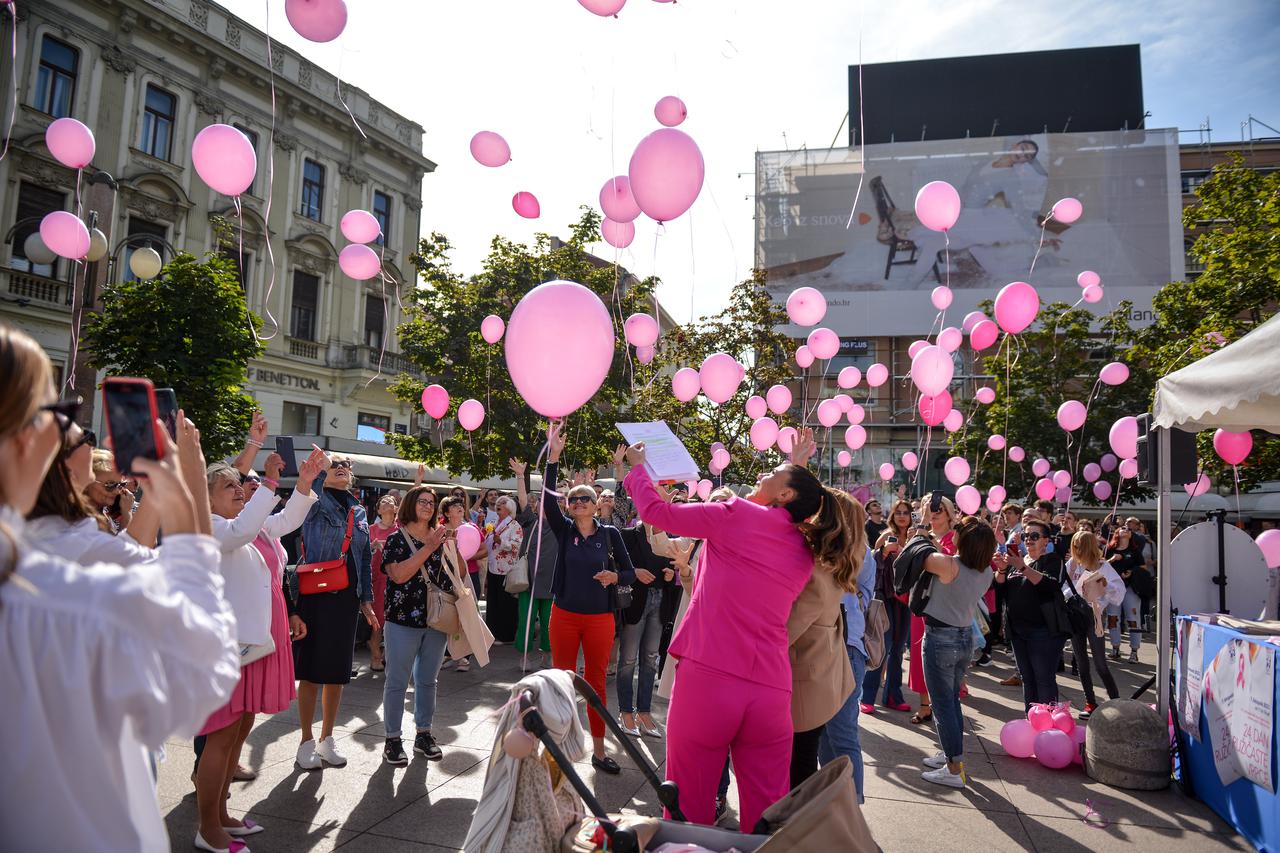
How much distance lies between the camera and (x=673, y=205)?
537 cm

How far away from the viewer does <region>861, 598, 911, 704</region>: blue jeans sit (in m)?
7.17

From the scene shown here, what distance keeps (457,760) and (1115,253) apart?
3481 centimetres

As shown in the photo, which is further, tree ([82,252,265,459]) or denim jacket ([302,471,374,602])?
tree ([82,252,265,459])

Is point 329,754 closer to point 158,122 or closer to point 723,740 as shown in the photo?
point 723,740

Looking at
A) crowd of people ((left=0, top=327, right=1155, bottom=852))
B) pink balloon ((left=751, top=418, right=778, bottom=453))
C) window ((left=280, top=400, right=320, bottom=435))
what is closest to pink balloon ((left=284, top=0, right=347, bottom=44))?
crowd of people ((left=0, top=327, right=1155, bottom=852))

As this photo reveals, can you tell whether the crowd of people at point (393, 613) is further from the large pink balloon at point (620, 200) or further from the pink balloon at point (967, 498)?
the pink balloon at point (967, 498)

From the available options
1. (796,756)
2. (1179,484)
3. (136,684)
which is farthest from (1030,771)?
(136,684)

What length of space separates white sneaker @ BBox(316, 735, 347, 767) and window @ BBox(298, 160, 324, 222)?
914 inches

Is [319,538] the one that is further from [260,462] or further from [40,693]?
[260,462]

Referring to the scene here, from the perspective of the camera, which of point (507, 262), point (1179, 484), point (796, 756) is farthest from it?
point (507, 262)

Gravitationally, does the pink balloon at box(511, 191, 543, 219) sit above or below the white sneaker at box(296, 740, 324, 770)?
above

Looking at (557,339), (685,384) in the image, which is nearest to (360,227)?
(557,339)

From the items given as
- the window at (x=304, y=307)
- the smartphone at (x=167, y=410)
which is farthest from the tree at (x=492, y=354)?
the smartphone at (x=167, y=410)

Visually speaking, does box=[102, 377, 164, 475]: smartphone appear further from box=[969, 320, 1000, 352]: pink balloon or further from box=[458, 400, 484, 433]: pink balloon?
box=[969, 320, 1000, 352]: pink balloon
